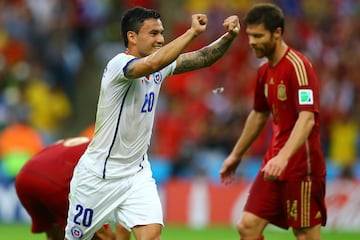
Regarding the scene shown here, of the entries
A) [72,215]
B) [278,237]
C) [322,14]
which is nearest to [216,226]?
[278,237]

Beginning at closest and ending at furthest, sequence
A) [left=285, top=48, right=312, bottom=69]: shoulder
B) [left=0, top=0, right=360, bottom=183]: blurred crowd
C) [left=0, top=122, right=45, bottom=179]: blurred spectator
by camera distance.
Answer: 1. [left=285, top=48, right=312, bottom=69]: shoulder
2. [left=0, top=0, right=360, bottom=183]: blurred crowd
3. [left=0, top=122, right=45, bottom=179]: blurred spectator

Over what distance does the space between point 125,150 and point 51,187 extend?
131 cm

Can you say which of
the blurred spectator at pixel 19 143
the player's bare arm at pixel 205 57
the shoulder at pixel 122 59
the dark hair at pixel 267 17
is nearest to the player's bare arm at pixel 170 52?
the shoulder at pixel 122 59

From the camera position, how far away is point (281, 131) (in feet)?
28.3

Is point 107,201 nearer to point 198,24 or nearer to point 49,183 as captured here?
point 49,183

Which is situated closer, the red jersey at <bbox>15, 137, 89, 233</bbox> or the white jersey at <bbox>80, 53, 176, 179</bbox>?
the white jersey at <bbox>80, 53, 176, 179</bbox>

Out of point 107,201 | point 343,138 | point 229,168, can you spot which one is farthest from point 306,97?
point 343,138

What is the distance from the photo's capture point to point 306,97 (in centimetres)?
829

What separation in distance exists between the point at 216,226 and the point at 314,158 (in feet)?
20.3

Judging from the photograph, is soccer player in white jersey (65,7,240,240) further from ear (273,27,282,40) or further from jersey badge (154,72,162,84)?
ear (273,27,282,40)

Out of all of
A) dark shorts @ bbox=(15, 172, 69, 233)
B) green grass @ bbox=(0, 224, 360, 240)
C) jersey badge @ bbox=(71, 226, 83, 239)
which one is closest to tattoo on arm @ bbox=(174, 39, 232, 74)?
jersey badge @ bbox=(71, 226, 83, 239)

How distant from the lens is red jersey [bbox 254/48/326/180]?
8344mm

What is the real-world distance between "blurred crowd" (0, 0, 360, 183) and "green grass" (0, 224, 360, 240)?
4.94 ft

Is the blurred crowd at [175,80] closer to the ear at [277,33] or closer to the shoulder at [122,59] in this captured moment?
the ear at [277,33]
